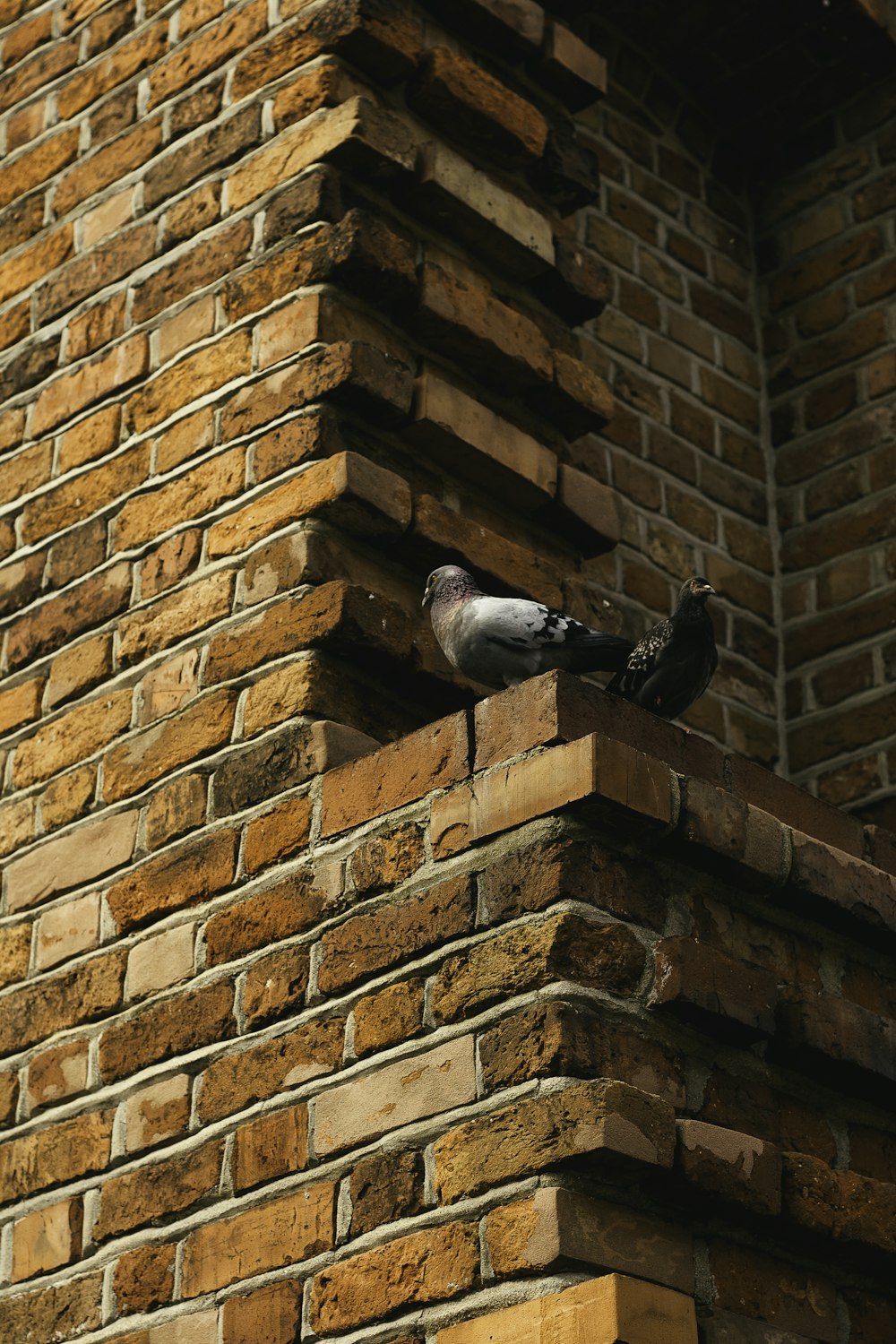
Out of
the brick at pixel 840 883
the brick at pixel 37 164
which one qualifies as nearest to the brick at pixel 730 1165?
the brick at pixel 840 883

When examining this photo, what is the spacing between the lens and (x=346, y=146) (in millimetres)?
4305

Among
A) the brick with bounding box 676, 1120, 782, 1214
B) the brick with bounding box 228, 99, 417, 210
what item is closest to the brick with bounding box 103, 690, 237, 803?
the brick with bounding box 228, 99, 417, 210

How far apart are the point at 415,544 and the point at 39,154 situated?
194 centimetres

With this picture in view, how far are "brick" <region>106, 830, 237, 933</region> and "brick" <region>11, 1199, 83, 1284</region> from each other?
0.57 m

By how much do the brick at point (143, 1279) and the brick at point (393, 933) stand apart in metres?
0.60

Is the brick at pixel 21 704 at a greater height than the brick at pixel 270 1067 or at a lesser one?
greater

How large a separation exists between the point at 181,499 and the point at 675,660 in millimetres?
1288

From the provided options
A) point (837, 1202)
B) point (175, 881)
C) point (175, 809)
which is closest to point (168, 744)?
point (175, 809)

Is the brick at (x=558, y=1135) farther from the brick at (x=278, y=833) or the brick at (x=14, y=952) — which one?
the brick at (x=14, y=952)

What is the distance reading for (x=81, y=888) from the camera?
4.15 m

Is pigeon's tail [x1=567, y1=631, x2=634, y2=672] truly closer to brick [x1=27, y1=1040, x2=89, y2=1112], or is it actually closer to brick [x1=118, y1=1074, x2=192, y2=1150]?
brick [x1=118, y1=1074, x2=192, y2=1150]

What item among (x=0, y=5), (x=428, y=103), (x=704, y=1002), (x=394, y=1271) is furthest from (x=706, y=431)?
(x=394, y=1271)

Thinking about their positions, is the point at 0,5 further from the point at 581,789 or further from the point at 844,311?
the point at 581,789

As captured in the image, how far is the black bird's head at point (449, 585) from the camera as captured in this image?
378 centimetres
